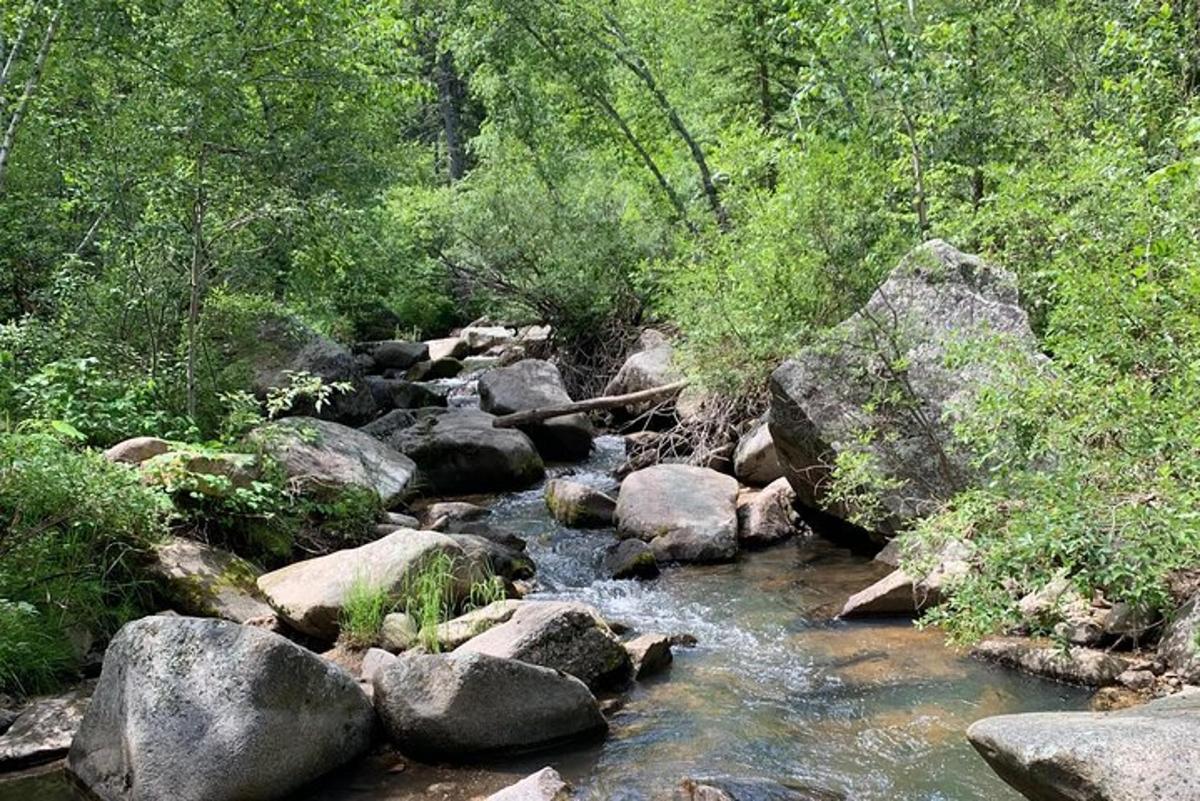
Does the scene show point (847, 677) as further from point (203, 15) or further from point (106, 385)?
point (203, 15)

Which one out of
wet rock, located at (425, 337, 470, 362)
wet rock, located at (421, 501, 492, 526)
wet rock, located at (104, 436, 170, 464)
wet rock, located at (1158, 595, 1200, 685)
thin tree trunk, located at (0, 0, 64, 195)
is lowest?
wet rock, located at (1158, 595, 1200, 685)

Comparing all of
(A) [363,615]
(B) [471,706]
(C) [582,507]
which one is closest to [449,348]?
(C) [582,507]

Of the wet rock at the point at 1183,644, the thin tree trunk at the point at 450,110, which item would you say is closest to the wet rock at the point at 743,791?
the wet rock at the point at 1183,644

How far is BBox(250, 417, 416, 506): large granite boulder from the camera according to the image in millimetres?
8242

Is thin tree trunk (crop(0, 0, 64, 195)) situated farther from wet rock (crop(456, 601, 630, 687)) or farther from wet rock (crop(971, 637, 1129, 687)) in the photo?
wet rock (crop(971, 637, 1129, 687))

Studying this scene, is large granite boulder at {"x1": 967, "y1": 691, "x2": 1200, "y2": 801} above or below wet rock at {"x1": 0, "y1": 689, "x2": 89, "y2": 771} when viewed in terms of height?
below

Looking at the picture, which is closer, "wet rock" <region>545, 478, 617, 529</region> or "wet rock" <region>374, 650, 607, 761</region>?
"wet rock" <region>374, 650, 607, 761</region>

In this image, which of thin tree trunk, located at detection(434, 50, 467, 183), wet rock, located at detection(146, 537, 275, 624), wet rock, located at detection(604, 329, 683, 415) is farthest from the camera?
thin tree trunk, located at detection(434, 50, 467, 183)

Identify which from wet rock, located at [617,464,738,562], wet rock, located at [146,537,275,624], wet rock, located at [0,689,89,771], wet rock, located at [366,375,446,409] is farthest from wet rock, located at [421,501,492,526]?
wet rock, located at [366,375,446,409]

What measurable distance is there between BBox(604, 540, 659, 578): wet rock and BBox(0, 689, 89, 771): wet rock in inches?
172

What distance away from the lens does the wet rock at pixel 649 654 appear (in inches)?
244

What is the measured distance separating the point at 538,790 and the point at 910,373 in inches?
190

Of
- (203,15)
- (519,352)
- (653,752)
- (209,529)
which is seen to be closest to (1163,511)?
(653,752)

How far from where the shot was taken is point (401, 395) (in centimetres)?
1506
